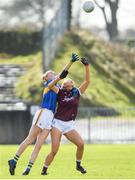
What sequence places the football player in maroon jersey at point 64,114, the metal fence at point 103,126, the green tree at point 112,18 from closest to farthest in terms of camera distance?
the football player in maroon jersey at point 64,114 → the metal fence at point 103,126 → the green tree at point 112,18

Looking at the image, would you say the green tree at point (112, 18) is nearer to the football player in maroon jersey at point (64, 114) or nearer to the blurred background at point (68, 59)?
the blurred background at point (68, 59)

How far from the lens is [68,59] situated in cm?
4409

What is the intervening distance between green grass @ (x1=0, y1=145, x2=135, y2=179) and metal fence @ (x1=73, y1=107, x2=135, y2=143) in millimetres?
5100

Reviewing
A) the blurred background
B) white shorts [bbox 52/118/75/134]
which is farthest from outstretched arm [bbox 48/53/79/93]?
the blurred background

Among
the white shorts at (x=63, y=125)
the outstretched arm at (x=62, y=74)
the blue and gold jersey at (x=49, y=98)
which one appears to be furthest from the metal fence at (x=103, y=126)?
the outstretched arm at (x=62, y=74)

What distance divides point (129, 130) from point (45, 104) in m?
16.5

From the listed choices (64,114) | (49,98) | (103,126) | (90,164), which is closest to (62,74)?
(49,98)

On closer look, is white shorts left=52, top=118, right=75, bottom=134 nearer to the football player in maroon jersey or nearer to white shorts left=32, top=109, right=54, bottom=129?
the football player in maroon jersey

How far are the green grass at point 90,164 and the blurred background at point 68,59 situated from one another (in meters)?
5.51

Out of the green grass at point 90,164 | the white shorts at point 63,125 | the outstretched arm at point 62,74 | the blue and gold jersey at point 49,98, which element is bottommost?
the green grass at point 90,164

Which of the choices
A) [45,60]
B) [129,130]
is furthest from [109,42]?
[129,130]

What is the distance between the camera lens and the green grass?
54.5ft

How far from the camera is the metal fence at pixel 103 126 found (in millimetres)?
31688

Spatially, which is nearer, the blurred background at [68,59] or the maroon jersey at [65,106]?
the maroon jersey at [65,106]
